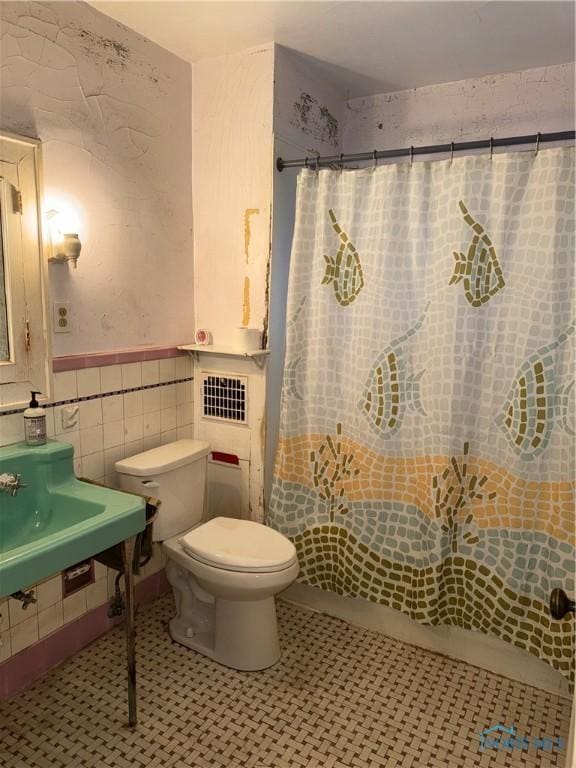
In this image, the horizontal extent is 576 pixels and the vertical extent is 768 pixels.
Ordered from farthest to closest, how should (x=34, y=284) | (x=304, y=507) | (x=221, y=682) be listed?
(x=304, y=507) < (x=221, y=682) < (x=34, y=284)

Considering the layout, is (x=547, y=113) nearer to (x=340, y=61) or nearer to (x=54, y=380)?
(x=340, y=61)

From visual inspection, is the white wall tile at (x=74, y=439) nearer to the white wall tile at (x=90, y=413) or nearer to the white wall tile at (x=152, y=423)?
the white wall tile at (x=90, y=413)

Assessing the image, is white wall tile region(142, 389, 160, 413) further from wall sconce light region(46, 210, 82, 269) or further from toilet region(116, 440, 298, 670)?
wall sconce light region(46, 210, 82, 269)

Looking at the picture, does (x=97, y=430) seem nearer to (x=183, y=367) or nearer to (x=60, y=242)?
(x=183, y=367)

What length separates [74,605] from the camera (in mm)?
2076

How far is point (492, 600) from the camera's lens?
202 centimetres

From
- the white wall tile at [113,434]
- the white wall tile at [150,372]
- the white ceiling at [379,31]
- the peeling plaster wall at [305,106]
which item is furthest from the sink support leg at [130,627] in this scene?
the white ceiling at [379,31]

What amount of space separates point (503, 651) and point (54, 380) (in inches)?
74.8

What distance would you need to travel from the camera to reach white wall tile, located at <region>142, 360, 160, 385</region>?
228 centimetres

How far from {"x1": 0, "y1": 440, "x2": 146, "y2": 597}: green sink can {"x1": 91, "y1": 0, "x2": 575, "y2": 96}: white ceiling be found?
1.53 meters

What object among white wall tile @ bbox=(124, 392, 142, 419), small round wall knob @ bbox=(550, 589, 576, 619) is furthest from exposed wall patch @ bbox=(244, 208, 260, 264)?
small round wall knob @ bbox=(550, 589, 576, 619)

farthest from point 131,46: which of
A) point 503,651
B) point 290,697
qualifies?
point 503,651

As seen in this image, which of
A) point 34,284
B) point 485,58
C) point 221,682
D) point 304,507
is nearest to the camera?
point 34,284

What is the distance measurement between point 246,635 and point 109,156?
6.00 ft
